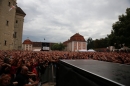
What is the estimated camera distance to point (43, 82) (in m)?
8.15

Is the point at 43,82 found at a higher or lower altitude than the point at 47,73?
lower

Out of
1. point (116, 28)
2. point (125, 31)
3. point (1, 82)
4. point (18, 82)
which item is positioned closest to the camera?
point (1, 82)

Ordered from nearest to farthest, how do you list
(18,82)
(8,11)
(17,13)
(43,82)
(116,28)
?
(18,82) → (43,82) → (116,28) → (8,11) → (17,13)

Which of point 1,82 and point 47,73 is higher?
point 1,82

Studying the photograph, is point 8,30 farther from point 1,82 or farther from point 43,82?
point 1,82

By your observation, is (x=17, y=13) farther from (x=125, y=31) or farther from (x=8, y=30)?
(x=125, y=31)

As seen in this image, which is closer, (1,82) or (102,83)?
(102,83)

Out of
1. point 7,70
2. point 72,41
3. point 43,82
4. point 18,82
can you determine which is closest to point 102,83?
point 18,82

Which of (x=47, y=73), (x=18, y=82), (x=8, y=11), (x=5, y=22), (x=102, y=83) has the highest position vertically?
(x=8, y=11)

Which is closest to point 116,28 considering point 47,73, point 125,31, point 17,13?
point 125,31

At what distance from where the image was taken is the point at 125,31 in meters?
27.4

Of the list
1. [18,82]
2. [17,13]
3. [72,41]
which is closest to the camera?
[18,82]

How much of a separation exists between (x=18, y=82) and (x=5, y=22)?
3135cm

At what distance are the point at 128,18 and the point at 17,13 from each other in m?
31.0
